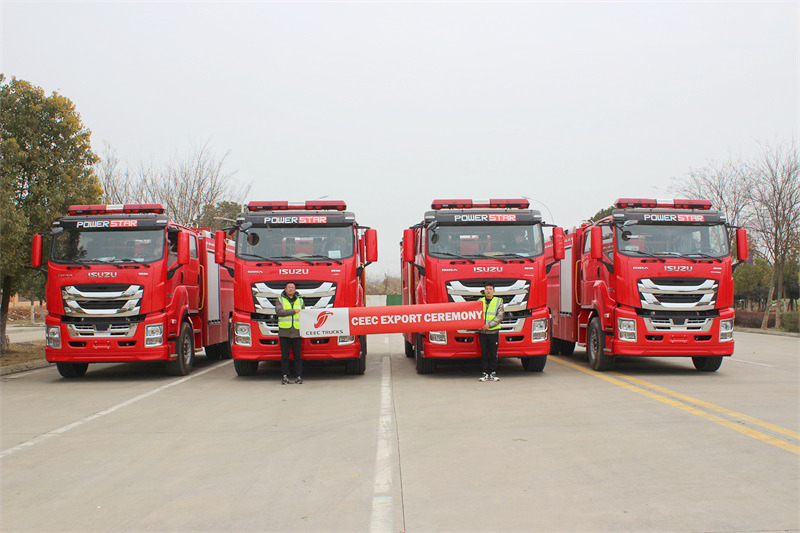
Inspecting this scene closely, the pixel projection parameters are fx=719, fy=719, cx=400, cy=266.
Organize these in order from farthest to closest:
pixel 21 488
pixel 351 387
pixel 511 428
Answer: pixel 351 387, pixel 511 428, pixel 21 488

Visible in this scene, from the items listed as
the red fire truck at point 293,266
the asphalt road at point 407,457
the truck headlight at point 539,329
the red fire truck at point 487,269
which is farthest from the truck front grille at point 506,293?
the red fire truck at point 293,266

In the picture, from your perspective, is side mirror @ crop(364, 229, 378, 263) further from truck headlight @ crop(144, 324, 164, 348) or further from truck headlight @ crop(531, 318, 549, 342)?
truck headlight @ crop(144, 324, 164, 348)

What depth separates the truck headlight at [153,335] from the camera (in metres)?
13.6

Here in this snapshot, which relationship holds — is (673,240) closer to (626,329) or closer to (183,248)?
(626,329)

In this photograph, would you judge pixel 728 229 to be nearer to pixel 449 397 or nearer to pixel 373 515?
pixel 449 397

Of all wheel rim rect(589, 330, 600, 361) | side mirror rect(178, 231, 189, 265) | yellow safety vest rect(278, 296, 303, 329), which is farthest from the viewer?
wheel rim rect(589, 330, 600, 361)

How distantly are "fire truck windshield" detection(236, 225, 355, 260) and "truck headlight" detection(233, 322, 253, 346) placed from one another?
125cm

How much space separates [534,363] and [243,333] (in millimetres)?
5713

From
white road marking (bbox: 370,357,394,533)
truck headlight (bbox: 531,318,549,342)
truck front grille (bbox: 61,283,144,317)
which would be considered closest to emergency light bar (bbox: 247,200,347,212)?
truck front grille (bbox: 61,283,144,317)

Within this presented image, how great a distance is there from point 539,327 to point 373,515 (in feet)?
28.8

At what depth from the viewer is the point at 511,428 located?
8.46 meters

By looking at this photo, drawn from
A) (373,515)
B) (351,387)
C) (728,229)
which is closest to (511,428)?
(373,515)

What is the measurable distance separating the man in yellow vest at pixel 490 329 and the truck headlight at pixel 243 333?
428cm

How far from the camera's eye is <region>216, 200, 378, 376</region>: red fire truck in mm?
13328
